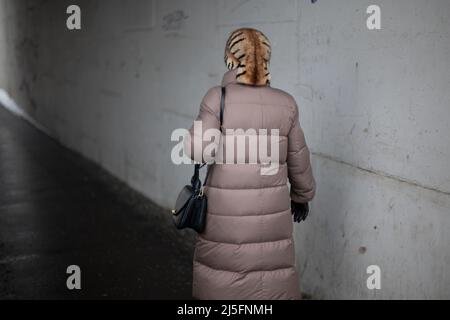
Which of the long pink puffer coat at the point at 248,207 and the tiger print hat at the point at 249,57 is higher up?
the tiger print hat at the point at 249,57

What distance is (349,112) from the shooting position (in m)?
4.01

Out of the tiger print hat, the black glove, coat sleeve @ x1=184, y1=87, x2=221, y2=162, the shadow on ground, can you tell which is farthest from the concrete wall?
coat sleeve @ x1=184, y1=87, x2=221, y2=162

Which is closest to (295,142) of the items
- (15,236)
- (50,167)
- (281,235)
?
(281,235)

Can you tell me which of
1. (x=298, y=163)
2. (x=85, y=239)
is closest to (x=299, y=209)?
(x=298, y=163)

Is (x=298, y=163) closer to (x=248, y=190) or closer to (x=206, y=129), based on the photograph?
(x=248, y=190)

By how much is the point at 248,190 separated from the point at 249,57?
0.66 meters

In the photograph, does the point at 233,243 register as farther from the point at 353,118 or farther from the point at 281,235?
the point at 353,118

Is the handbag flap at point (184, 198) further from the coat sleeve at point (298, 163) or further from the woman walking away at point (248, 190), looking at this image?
the coat sleeve at point (298, 163)

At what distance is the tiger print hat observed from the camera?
3250 millimetres

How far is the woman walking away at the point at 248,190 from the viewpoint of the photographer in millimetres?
3246

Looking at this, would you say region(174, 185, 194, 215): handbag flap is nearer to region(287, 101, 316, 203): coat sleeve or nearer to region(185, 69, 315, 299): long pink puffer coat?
region(185, 69, 315, 299): long pink puffer coat

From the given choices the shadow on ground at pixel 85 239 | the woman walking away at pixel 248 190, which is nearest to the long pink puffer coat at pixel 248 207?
the woman walking away at pixel 248 190
